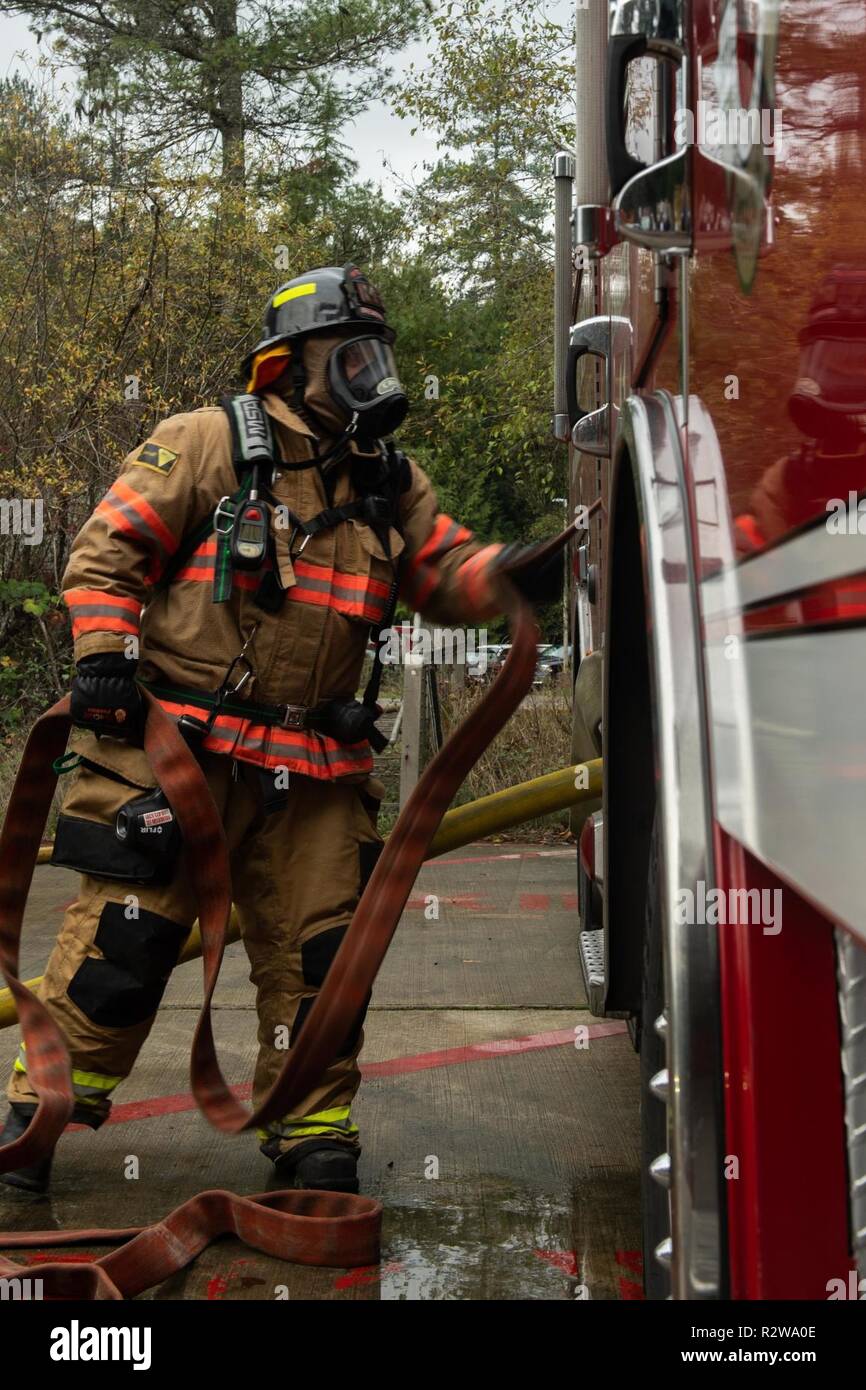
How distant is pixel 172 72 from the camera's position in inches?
635

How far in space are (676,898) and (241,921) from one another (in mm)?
1884

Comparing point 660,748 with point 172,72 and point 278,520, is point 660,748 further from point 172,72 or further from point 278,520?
point 172,72

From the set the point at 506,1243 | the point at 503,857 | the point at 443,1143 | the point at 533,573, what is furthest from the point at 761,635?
the point at 503,857

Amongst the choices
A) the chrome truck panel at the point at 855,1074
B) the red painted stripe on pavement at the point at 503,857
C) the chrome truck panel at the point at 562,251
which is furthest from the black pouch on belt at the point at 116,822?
the red painted stripe on pavement at the point at 503,857

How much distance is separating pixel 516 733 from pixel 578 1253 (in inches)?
217

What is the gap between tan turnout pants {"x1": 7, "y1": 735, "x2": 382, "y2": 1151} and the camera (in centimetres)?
292

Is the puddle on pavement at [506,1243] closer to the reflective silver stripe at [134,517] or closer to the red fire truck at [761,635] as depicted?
the red fire truck at [761,635]

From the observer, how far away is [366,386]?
119 inches

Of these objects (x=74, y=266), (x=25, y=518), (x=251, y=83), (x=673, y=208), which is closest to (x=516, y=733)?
(x=25, y=518)

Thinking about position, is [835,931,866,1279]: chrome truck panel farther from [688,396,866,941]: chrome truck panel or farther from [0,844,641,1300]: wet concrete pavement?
[0,844,641,1300]: wet concrete pavement

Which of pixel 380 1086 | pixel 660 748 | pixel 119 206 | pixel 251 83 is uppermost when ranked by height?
pixel 251 83

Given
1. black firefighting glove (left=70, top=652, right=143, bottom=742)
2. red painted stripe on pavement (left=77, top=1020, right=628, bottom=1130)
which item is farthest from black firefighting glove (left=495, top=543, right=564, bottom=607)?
red painted stripe on pavement (left=77, top=1020, right=628, bottom=1130)

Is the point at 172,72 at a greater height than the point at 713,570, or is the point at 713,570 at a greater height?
the point at 172,72

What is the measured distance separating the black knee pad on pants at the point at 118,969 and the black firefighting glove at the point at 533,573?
963 millimetres
